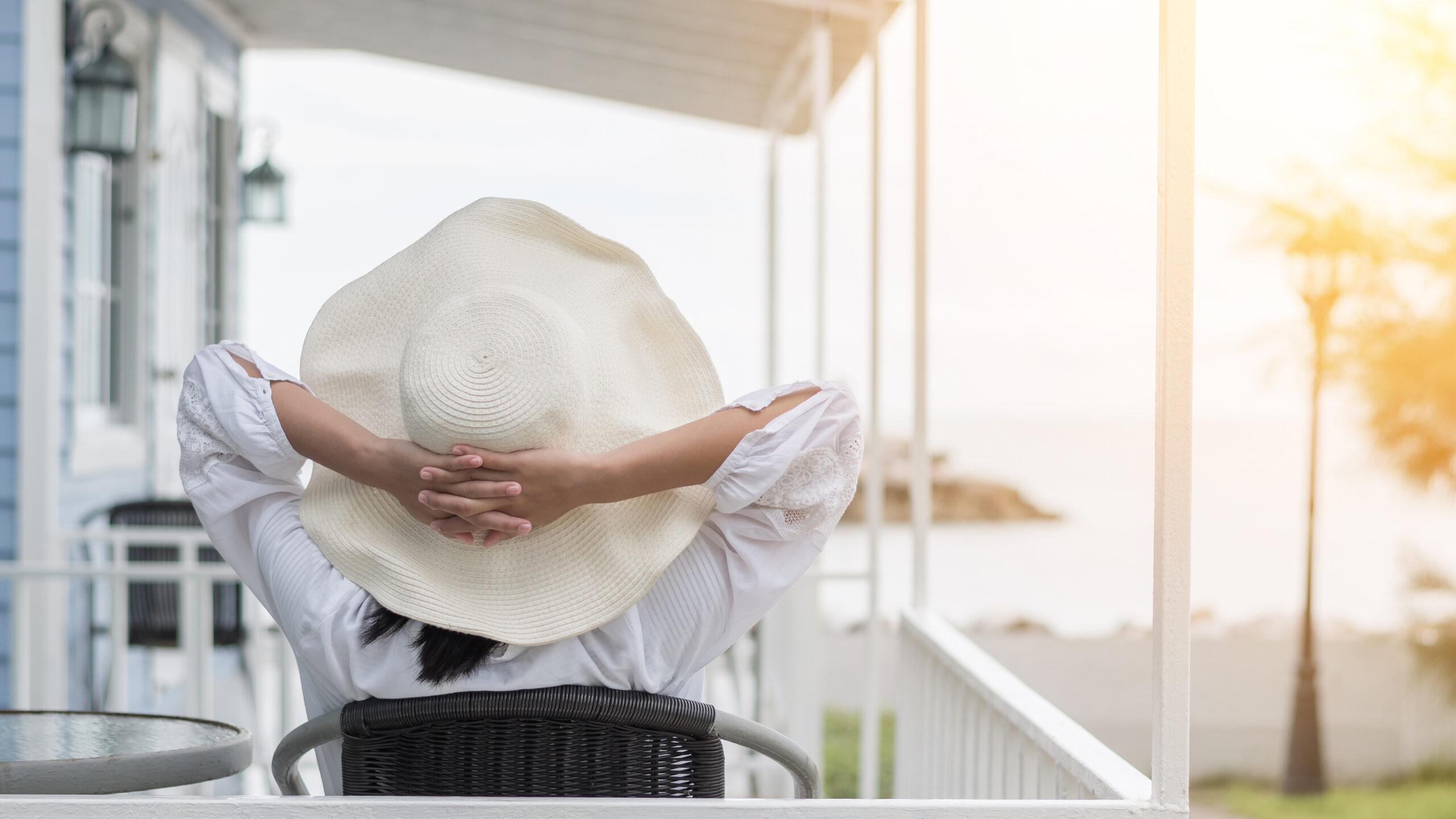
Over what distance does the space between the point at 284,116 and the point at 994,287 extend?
11125 mm

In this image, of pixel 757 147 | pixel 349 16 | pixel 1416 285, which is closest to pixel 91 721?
pixel 349 16

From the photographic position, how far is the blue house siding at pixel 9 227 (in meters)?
3.68

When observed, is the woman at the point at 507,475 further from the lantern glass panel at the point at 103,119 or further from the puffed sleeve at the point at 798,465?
the lantern glass panel at the point at 103,119

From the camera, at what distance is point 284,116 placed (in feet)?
60.5

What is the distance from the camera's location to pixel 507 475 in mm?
1202

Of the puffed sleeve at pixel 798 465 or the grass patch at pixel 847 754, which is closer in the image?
the puffed sleeve at pixel 798 465

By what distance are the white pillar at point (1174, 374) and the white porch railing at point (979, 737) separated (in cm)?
14

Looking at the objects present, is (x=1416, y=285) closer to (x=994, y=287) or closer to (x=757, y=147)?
(x=994, y=287)

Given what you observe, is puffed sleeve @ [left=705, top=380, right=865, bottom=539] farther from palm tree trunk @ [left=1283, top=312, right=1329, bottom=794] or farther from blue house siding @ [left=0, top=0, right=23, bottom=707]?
palm tree trunk @ [left=1283, top=312, right=1329, bottom=794]

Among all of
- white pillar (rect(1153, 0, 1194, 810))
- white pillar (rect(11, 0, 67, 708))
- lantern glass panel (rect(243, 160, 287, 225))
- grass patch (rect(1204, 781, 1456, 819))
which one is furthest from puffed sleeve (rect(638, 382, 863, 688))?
grass patch (rect(1204, 781, 1456, 819))

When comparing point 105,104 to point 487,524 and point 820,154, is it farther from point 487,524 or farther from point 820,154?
point 487,524

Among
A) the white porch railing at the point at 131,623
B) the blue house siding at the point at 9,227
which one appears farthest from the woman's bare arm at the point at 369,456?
the blue house siding at the point at 9,227

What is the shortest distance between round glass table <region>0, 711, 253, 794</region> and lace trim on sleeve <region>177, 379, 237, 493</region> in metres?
0.29

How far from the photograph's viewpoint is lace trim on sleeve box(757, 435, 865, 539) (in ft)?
4.06
